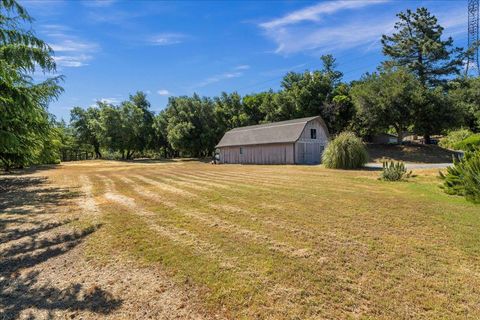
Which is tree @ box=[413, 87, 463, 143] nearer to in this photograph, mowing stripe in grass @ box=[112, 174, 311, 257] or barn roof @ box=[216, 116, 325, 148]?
barn roof @ box=[216, 116, 325, 148]

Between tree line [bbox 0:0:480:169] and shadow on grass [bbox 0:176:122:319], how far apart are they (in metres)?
3.07

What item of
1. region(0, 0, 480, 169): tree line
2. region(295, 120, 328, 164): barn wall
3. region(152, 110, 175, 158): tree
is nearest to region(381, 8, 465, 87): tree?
region(0, 0, 480, 169): tree line

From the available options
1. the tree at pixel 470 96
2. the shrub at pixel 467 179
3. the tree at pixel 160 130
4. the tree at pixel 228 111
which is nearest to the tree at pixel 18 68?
the shrub at pixel 467 179

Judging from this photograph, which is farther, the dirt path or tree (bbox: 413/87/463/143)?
tree (bbox: 413/87/463/143)

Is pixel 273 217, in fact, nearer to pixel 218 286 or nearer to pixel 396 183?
pixel 218 286

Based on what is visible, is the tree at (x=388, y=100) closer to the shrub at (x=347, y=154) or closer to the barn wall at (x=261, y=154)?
the barn wall at (x=261, y=154)

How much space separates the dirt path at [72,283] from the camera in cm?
328

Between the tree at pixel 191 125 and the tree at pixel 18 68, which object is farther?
the tree at pixel 191 125

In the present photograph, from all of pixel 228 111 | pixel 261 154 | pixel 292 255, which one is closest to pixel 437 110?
pixel 261 154

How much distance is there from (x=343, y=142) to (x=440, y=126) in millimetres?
17584

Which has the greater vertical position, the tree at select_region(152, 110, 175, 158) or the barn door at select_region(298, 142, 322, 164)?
the tree at select_region(152, 110, 175, 158)

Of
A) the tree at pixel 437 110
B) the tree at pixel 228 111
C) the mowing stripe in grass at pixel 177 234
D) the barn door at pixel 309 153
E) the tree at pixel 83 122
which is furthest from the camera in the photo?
the tree at pixel 83 122

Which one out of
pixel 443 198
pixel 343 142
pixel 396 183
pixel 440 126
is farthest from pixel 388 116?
pixel 443 198

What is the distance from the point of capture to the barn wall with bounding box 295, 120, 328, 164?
2673 cm
